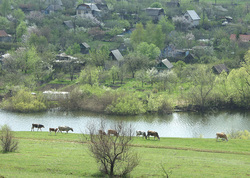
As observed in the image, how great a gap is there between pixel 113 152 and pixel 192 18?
275ft

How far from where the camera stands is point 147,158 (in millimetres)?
26844

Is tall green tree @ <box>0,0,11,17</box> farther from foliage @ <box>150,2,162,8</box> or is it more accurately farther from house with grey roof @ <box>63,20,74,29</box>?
foliage @ <box>150,2,162,8</box>

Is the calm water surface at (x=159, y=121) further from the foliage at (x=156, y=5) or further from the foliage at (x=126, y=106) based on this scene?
the foliage at (x=156, y=5)

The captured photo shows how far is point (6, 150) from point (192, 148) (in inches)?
510

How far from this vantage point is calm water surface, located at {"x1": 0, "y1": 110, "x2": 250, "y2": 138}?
1813 inches

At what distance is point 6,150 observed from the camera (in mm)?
27344

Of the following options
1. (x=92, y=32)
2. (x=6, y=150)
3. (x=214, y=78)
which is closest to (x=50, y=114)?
(x=214, y=78)

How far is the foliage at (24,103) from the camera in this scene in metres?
53.5

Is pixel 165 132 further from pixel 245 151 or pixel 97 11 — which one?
pixel 97 11

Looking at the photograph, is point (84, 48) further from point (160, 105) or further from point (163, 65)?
point (160, 105)

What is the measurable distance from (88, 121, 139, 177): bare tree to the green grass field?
2.43ft

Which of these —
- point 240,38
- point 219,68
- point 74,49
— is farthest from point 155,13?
point 219,68

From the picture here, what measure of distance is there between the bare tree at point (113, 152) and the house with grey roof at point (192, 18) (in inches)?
3243

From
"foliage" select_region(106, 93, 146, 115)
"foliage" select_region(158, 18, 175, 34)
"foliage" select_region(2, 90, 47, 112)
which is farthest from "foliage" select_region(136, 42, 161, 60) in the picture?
"foliage" select_region(2, 90, 47, 112)
